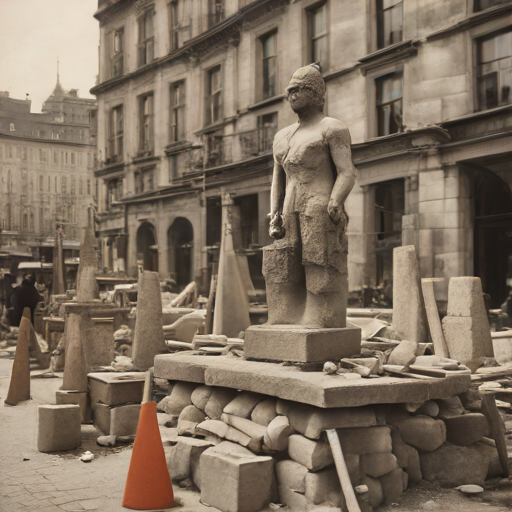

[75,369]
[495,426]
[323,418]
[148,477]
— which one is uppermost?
[323,418]

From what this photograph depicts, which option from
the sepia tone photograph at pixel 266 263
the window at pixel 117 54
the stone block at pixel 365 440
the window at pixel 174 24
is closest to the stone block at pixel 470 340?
the sepia tone photograph at pixel 266 263

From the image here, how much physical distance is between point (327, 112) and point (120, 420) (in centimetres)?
748

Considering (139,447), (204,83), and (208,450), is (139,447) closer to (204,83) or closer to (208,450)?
(208,450)

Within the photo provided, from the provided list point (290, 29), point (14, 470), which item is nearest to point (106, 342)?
point (14, 470)

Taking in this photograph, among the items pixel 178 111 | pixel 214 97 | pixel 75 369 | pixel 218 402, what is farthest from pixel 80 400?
pixel 178 111

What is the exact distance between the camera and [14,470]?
5.26 metres

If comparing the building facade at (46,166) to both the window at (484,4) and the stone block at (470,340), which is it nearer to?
the window at (484,4)

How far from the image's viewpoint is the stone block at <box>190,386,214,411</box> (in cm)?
538

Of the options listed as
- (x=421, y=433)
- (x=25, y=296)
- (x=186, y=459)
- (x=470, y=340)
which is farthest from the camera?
(x=25, y=296)

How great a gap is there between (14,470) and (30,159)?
9.82 meters

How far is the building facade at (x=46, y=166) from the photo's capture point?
44.4 ft

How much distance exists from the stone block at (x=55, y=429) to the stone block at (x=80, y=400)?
42.5 inches

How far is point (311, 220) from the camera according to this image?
527 centimetres

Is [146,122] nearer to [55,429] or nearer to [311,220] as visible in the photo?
[55,429]
